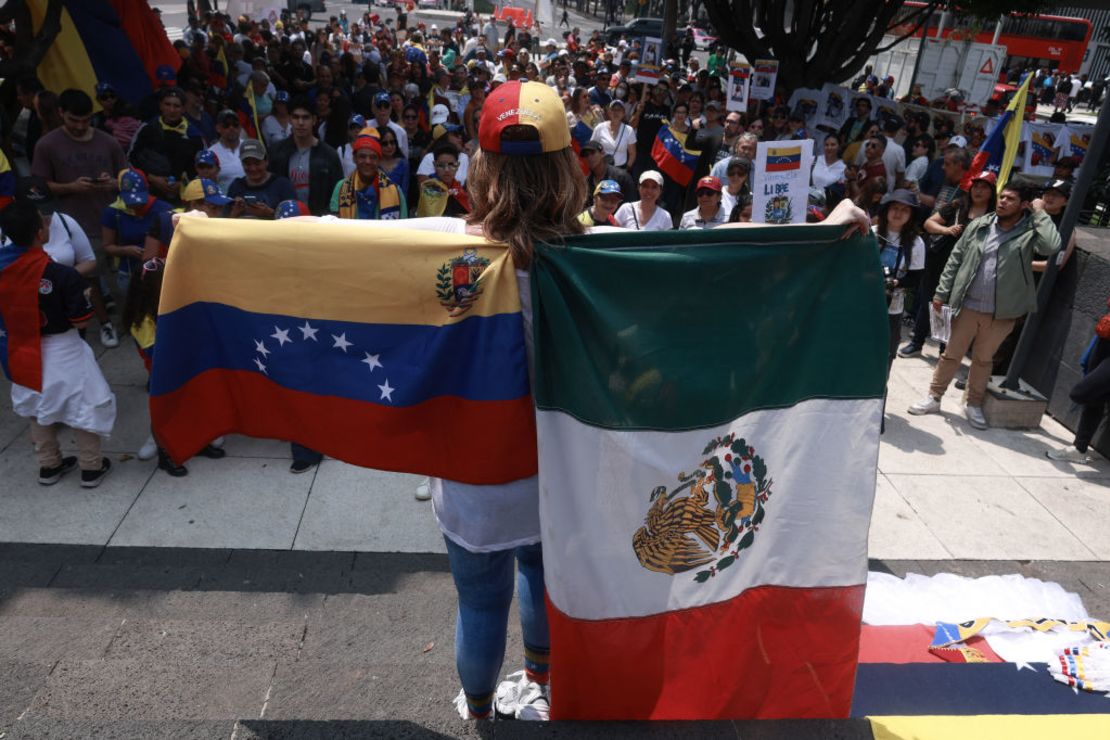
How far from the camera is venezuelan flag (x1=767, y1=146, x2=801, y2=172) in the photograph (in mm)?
5258

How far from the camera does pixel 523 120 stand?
1.95m

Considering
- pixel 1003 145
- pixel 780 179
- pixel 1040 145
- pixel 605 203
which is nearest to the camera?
pixel 780 179

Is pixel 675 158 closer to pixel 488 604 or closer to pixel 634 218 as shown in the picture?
pixel 634 218

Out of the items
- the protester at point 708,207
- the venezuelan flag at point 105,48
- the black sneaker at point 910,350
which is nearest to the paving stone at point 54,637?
the protester at point 708,207

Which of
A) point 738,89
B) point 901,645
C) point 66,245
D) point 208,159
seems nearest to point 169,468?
point 66,245

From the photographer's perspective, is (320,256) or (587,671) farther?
(587,671)

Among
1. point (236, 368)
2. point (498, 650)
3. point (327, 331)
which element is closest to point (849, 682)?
point (498, 650)

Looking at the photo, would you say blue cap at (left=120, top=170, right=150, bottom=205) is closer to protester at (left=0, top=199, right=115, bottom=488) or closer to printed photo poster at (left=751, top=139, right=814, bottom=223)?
protester at (left=0, top=199, right=115, bottom=488)

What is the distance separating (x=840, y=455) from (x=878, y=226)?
175 inches

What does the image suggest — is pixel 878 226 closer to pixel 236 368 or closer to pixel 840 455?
pixel 840 455

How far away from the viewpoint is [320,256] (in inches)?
83.8

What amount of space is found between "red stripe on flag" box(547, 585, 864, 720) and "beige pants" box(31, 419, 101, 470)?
157 inches

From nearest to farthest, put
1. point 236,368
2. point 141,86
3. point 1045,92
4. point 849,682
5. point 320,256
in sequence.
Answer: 1. point 320,256
2. point 236,368
3. point 849,682
4. point 141,86
5. point 1045,92

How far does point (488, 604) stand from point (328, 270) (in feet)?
3.62
